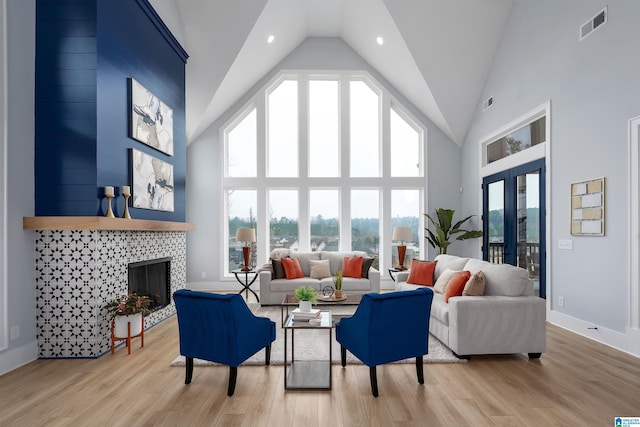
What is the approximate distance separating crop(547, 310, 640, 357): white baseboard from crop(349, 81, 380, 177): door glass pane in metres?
4.19

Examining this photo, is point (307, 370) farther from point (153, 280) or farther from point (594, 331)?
point (594, 331)

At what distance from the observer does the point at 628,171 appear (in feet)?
11.9

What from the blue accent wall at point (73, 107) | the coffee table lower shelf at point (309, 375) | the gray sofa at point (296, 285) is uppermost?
the blue accent wall at point (73, 107)

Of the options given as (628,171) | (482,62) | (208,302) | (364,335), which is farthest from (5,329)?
(482,62)

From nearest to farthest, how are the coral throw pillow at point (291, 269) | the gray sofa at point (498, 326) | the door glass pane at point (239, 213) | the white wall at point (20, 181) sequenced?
the white wall at point (20, 181) → the gray sofa at point (498, 326) → the coral throw pillow at point (291, 269) → the door glass pane at point (239, 213)

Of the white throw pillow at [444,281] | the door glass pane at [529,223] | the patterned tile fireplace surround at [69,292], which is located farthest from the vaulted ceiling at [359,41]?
the white throw pillow at [444,281]

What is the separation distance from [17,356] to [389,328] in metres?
3.35

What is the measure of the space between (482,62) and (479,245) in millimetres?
3360

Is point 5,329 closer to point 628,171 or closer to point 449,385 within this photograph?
point 449,385

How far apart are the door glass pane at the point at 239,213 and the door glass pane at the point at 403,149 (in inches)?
122

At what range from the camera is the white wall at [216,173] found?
7375mm

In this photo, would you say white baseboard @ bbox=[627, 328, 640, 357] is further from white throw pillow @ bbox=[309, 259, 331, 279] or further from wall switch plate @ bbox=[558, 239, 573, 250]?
white throw pillow @ bbox=[309, 259, 331, 279]

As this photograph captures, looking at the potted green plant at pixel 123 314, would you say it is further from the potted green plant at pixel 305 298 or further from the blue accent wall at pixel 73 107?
the potted green plant at pixel 305 298

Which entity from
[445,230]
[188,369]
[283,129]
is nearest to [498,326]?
[188,369]
